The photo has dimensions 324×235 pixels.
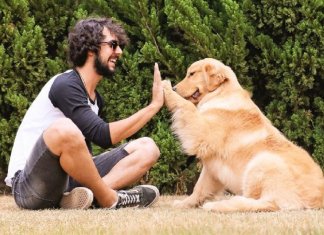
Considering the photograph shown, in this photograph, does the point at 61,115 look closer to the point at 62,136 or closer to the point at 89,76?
the point at 89,76

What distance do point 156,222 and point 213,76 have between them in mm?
1828

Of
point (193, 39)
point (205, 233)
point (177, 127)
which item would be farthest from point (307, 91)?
point (205, 233)

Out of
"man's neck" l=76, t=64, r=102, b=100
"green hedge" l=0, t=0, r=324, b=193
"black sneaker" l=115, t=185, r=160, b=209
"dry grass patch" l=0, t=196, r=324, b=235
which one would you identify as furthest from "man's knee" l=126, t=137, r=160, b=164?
"green hedge" l=0, t=0, r=324, b=193

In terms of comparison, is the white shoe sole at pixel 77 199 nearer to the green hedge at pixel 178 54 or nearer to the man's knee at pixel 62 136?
the man's knee at pixel 62 136

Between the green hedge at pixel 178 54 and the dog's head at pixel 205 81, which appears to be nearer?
the dog's head at pixel 205 81

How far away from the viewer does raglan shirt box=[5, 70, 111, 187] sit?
232 inches

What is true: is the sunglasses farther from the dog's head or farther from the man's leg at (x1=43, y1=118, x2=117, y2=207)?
the man's leg at (x1=43, y1=118, x2=117, y2=207)

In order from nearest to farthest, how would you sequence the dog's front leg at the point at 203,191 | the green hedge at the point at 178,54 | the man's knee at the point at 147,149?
the dog's front leg at the point at 203,191
the man's knee at the point at 147,149
the green hedge at the point at 178,54

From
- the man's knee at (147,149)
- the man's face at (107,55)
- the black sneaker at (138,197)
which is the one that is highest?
the man's face at (107,55)

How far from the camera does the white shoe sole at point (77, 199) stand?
5793mm

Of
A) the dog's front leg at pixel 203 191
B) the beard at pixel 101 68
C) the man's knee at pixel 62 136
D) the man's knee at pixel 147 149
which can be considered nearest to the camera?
the man's knee at pixel 62 136

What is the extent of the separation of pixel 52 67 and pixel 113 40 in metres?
1.96

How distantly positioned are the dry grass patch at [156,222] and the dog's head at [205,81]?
1106 mm

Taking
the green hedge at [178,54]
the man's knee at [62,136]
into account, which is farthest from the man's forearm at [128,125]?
the green hedge at [178,54]
